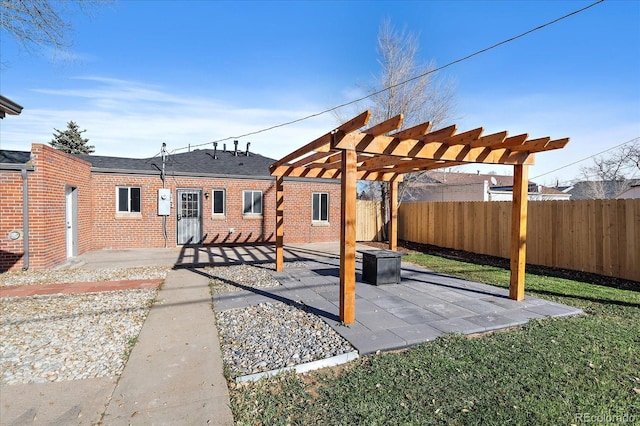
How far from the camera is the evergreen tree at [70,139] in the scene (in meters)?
28.9

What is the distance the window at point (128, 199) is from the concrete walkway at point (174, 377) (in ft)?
26.6

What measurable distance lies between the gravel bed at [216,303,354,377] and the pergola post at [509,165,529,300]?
135 inches

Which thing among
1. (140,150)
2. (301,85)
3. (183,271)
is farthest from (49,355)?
(140,150)

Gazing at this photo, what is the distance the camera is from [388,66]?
44.5 feet

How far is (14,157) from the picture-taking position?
304 inches

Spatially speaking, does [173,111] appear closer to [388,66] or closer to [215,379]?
[388,66]

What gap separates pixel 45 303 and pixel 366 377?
17.6 ft

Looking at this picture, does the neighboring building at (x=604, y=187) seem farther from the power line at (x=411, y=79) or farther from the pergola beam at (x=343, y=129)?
the pergola beam at (x=343, y=129)

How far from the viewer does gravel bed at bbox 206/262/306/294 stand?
20.1 ft

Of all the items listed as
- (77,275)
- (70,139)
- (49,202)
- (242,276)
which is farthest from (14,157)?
(70,139)

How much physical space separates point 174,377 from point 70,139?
35.4m

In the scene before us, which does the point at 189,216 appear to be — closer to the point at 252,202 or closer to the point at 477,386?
the point at 252,202

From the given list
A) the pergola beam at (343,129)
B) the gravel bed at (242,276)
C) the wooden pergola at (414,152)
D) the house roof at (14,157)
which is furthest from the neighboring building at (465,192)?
the house roof at (14,157)

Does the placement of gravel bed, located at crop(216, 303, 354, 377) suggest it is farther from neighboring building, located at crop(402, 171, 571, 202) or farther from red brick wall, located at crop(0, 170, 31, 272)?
neighboring building, located at crop(402, 171, 571, 202)
